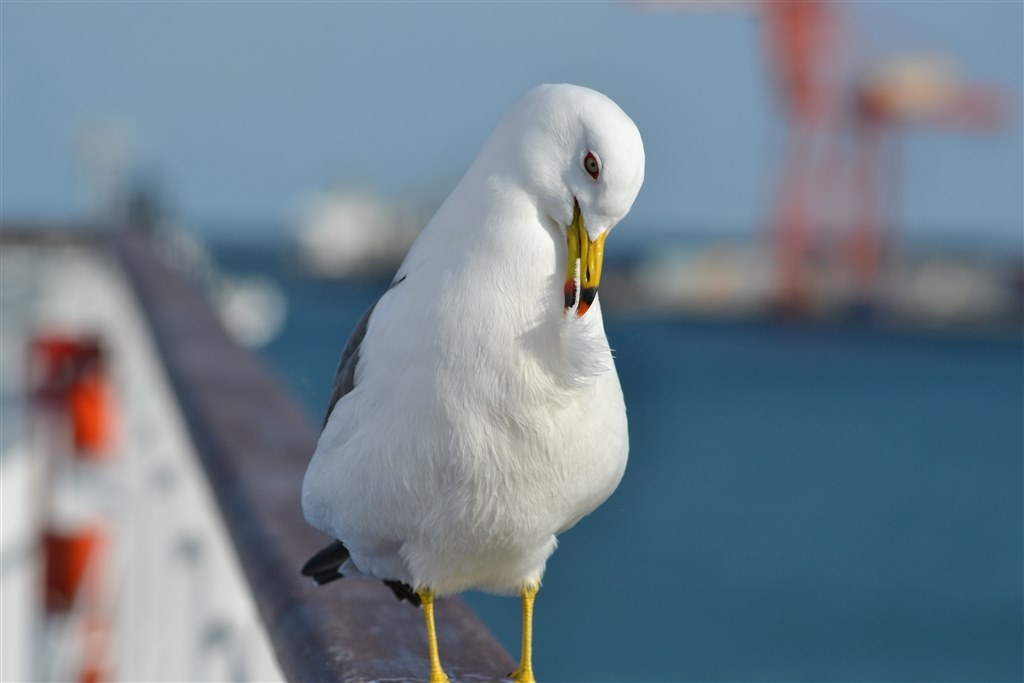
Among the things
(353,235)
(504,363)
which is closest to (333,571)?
(504,363)

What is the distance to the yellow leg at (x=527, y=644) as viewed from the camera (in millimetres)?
1825

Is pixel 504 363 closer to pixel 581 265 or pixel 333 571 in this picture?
pixel 581 265

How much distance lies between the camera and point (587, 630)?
56.7ft

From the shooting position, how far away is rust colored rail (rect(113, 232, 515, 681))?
1753 millimetres

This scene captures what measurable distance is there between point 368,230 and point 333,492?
76660mm

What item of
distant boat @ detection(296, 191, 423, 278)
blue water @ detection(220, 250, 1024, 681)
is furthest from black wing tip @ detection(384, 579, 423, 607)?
distant boat @ detection(296, 191, 423, 278)

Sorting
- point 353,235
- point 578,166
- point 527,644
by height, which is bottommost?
point 353,235

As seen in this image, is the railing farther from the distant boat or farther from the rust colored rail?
the distant boat

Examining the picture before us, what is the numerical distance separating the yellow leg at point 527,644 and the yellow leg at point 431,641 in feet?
0.33

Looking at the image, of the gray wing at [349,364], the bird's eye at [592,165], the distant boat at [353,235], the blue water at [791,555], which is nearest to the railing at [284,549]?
the gray wing at [349,364]

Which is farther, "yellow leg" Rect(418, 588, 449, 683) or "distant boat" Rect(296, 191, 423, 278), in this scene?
"distant boat" Rect(296, 191, 423, 278)

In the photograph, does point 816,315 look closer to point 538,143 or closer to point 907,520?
point 907,520

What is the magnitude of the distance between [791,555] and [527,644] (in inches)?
820

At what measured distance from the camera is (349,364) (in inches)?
77.1
